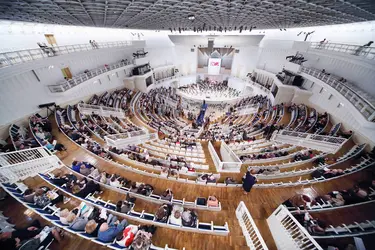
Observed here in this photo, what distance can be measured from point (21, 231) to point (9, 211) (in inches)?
66.3

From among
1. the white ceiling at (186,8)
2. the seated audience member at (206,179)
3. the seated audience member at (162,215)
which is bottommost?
the seated audience member at (206,179)

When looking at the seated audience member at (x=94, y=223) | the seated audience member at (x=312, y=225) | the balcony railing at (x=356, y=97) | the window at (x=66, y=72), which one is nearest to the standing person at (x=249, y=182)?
the seated audience member at (x=312, y=225)

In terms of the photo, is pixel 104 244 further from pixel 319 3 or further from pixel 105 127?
pixel 319 3

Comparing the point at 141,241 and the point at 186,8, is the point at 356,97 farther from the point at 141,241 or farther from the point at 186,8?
the point at 141,241

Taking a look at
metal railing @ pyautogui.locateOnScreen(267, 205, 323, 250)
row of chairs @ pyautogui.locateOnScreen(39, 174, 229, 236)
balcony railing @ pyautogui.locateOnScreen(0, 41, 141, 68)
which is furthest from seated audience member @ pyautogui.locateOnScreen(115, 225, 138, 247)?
balcony railing @ pyautogui.locateOnScreen(0, 41, 141, 68)

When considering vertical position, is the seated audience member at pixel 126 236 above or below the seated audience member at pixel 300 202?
above

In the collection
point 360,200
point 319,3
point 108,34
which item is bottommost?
point 360,200

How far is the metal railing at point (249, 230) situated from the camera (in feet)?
13.6

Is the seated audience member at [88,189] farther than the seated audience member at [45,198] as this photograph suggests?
Yes

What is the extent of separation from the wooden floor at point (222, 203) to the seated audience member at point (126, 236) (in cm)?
76

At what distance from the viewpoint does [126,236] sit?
4352 mm

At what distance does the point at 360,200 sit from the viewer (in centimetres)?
559

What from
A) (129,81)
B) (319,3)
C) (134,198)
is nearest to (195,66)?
(129,81)

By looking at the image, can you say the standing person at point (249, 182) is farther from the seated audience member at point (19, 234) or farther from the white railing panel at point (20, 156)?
the white railing panel at point (20, 156)
